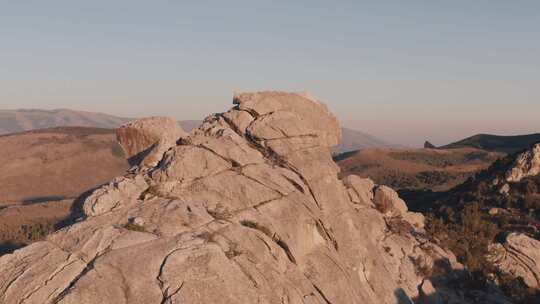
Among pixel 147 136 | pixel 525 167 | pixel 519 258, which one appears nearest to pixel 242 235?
pixel 147 136

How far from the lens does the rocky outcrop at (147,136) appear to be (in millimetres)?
38625

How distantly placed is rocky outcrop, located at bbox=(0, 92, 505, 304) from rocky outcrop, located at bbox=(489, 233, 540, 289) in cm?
924

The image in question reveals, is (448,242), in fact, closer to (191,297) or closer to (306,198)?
(306,198)

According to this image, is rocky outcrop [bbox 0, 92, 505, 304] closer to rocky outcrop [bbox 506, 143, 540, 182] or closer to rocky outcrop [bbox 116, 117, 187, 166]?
rocky outcrop [bbox 116, 117, 187, 166]

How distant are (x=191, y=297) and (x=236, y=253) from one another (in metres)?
5.04

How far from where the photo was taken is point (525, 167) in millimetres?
89375

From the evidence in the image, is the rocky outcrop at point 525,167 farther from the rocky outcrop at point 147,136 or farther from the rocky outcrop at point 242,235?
the rocky outcrop at point 147,136

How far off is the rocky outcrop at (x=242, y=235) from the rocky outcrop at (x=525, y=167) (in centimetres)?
4436

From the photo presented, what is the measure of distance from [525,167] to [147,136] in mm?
78596

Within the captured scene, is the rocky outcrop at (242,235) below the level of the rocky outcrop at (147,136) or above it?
below

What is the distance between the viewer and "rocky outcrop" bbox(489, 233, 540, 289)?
56.1 meters

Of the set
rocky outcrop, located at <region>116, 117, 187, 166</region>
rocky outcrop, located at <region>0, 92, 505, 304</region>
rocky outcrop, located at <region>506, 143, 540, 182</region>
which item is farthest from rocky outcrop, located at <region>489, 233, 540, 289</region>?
rocky outcrop, located at <region>116, 117, 187, 166</region>

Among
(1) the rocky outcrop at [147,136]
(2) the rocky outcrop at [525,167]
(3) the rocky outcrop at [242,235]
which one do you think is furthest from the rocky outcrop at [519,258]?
(1) the rocky outcrop at [147,136]

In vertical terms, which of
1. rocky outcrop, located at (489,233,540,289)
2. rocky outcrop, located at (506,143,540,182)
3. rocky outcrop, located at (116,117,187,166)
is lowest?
rocky outcrop, located at (489,233,540,289)
